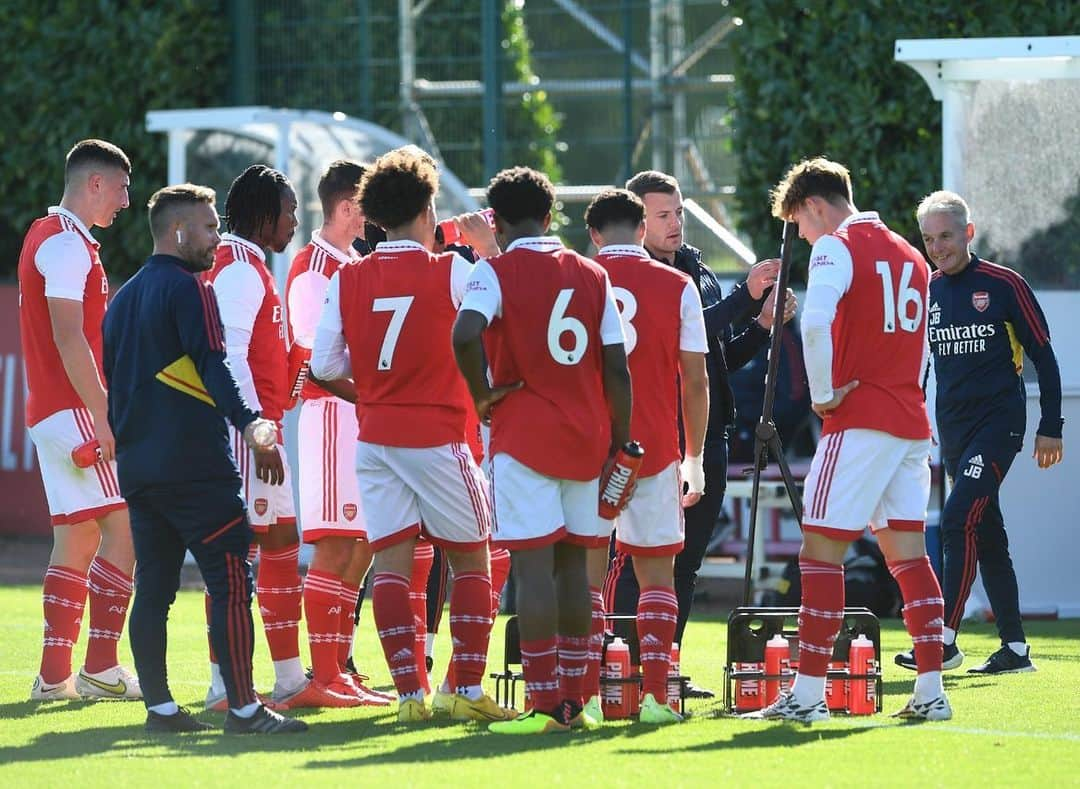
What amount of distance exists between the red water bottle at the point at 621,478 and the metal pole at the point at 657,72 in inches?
429

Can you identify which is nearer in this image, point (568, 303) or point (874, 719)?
point (568, 303)

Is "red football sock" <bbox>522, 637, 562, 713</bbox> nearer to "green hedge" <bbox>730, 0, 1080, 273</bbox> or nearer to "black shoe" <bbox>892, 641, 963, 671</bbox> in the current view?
"black shoe" <bbox>892, 641, 963, 671</bbox>

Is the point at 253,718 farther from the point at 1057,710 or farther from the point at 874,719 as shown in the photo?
the point at 1057,710

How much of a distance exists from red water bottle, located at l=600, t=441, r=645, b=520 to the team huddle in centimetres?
6

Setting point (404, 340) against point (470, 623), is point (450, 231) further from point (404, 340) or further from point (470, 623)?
point (470, 623)

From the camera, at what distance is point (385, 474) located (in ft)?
24.9

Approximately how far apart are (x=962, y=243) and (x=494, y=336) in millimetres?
3358

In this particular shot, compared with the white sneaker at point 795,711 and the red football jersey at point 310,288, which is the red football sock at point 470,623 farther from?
the red football jersey at point 310,288

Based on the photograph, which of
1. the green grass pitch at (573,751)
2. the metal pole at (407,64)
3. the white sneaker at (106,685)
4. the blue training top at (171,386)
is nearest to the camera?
the green grass pitch at (573,751)

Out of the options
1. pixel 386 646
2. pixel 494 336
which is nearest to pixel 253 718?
pixel 386 646

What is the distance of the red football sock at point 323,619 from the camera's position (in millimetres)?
8352

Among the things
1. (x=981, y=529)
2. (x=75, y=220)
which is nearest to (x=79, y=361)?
(x=75, y=220)

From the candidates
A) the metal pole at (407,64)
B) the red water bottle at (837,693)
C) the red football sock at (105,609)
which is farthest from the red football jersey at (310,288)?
the metal pole at (407,64)

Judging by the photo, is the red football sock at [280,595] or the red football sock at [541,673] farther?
the red football sock at [280,595]
